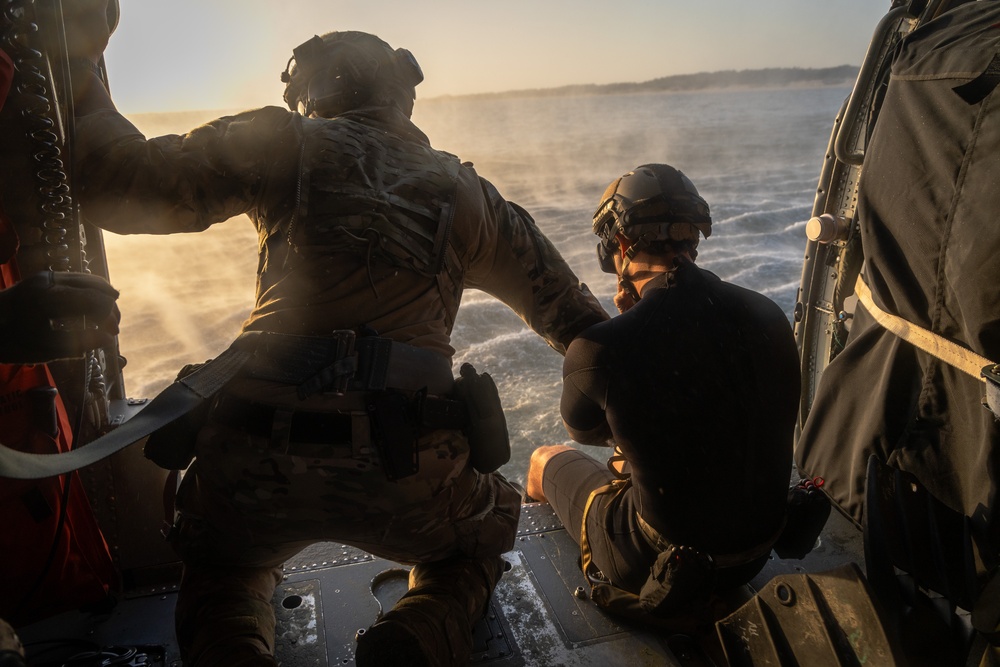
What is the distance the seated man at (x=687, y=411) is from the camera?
6.72ft

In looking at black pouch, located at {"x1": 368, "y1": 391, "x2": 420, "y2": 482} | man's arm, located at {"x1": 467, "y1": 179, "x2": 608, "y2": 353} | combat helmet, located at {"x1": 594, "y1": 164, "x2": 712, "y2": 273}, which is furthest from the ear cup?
black pouch, located at {"x1": 368, "y1": 391, "x2": 420, "y2": 482}

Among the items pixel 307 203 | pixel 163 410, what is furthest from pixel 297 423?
pixel 307 203

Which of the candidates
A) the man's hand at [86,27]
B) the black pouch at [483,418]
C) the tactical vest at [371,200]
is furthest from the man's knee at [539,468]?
the man's hand at [86,27]

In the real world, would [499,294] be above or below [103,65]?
below

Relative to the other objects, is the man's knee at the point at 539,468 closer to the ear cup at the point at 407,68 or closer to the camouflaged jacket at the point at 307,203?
the camouflaged jacket at the point at 307,203

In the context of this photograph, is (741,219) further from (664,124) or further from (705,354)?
(664,124)

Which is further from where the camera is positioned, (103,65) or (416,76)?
(416,76)

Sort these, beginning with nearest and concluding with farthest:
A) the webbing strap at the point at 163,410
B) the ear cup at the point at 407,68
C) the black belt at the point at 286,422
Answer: the webbing strap at the point at 163,410, the black belt at the point at 286,422, the ear cup at the point at 407,68

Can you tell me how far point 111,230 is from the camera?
79.4 inches

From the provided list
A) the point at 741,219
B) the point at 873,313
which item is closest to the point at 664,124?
the point at 741,219

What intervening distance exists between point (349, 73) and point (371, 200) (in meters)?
0.57

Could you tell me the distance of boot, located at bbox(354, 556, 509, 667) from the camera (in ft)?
5.90

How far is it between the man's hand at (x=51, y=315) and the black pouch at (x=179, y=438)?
28cm

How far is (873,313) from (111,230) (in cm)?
254
